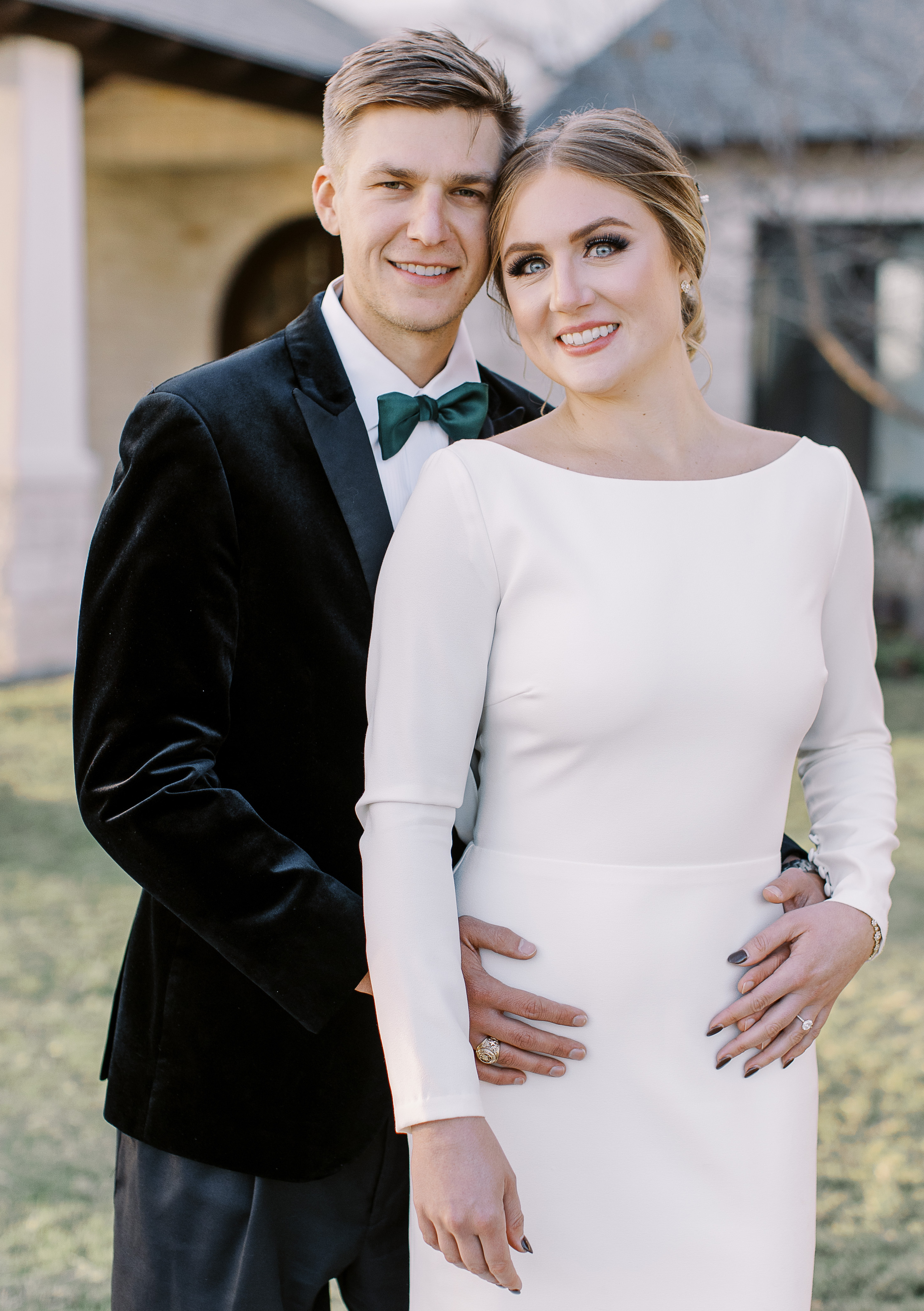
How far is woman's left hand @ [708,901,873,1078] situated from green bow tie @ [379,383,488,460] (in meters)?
0.77

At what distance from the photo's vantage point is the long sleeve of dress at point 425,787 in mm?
1432

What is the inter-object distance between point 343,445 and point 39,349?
7272mm

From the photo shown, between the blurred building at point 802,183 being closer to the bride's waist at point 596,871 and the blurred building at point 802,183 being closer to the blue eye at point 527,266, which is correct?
the blue eye at point 527,266

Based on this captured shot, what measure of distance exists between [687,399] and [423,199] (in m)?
0.46

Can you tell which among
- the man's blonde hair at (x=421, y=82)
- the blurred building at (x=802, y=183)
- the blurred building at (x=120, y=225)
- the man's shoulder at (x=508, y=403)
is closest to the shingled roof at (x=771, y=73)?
the blurred building at (x=802, y=183)

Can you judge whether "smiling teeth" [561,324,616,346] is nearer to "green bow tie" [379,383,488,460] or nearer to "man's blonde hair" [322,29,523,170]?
"green bow tie" [379,383,488,460]

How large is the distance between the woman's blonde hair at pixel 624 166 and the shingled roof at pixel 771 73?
6.29 m

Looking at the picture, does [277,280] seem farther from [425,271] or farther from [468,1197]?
[468,1197]

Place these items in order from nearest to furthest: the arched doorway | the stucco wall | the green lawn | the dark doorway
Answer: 1. the green lawn
2. the dark doorway
3. the stucco wall
4. the arched doorway

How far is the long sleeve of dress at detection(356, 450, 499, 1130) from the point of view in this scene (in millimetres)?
1432

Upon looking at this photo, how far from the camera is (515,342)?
182 centimetres

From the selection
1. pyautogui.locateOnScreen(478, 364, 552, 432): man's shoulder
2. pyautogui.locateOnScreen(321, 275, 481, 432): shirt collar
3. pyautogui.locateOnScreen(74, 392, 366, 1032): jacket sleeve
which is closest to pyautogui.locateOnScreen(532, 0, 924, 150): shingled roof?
pyautogui.locateOnScreen(478, 364, 552, 432): man's shoulder

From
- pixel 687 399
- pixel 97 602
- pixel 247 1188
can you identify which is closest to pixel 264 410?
pixel 97 602

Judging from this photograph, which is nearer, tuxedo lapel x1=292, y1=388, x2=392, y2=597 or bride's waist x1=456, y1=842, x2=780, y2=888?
bride's waist x1=456, y1=842, x2=780, y2=888
